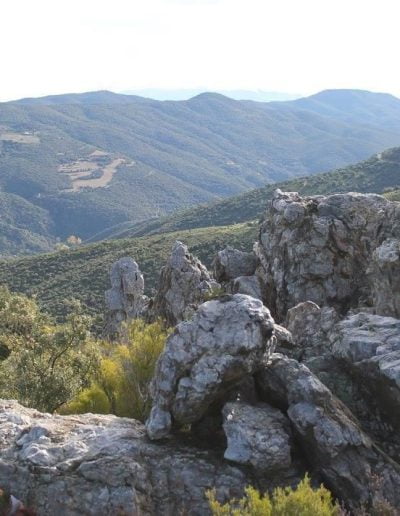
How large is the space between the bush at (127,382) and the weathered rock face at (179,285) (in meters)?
17.4

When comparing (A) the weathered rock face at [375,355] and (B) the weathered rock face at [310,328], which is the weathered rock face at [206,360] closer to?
(A) the weathered rock face at [375,355]

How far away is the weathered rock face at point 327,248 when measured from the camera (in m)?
33.2

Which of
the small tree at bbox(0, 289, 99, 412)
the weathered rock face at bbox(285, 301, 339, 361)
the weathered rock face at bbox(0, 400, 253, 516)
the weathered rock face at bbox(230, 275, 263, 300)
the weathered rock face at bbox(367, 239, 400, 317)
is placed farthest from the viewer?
the weathered rock face at bbox(230, 275, 263, 300)

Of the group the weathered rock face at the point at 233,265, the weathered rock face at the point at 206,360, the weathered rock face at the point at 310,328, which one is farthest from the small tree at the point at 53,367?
the weathered rock face at the point at 233,265

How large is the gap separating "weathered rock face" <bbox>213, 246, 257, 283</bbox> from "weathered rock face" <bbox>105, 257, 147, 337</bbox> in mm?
14091

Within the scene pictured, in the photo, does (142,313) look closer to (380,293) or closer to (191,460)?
(380,293)

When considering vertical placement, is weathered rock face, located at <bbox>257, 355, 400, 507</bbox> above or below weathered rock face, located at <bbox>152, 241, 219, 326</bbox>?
above

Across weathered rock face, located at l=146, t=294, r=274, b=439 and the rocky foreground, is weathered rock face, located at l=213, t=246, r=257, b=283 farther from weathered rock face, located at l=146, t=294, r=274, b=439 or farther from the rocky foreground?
weathered rock face, located at l=146, t=294, r=274, b=439

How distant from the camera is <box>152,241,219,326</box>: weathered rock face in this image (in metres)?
44.6

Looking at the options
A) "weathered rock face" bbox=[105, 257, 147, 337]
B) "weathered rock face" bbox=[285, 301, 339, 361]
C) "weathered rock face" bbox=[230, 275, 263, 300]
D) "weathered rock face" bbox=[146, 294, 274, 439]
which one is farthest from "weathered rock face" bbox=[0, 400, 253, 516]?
"weathered rock face" bbox=[105, 257, 147, 337]

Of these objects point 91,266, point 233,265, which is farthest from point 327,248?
point 91,266

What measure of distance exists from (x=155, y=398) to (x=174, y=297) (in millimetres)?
27727

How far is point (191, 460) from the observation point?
1708cm

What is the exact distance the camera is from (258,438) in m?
16.6
